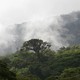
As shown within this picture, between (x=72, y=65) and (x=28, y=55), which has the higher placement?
(x=28, y=55)

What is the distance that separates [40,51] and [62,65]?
13620 mm

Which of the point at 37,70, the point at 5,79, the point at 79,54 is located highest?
the point at 79,54

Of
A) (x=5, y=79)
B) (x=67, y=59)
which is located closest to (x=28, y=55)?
(x=67, y=59)

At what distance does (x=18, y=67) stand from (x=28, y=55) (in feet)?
39.3

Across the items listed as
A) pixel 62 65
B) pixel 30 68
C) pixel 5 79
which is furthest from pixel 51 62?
pixel 5 79

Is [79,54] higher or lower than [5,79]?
higher

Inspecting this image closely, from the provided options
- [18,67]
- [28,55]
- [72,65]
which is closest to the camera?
[72,65]

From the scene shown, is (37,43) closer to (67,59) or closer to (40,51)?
(40,51)

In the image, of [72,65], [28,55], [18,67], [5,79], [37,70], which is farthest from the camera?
[28,55]

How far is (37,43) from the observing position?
121125 mm

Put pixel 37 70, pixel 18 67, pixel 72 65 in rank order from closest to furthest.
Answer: pixel 37 70 < pixel 72 65 < pixel 18 67

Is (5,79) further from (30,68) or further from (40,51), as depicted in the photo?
(40,51)

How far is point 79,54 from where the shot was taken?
412ft

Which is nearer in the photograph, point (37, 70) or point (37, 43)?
point (37, 70)
